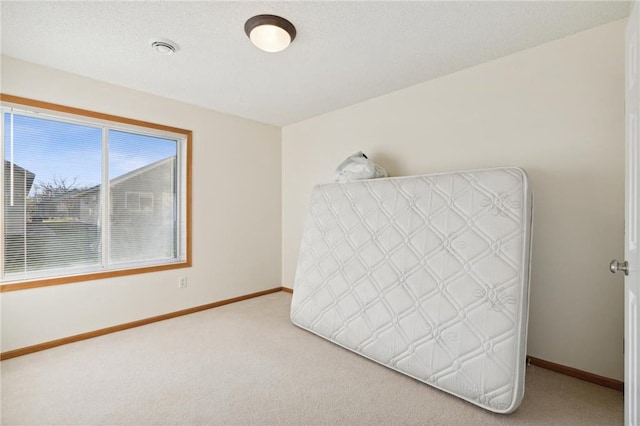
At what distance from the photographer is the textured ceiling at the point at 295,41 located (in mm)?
1818

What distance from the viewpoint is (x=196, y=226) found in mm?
3473

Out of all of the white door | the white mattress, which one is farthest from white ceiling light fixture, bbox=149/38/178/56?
the white door

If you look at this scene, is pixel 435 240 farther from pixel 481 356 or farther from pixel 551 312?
pixel 551 312

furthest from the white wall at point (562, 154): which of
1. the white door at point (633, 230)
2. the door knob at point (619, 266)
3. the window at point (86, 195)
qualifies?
the window at point (86, 195)

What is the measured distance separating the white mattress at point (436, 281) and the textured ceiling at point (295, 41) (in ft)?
3.17

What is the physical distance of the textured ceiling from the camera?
5.97 feet

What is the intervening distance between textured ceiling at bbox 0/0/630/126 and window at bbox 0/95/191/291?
48 cm

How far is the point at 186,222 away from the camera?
3389 millimetres

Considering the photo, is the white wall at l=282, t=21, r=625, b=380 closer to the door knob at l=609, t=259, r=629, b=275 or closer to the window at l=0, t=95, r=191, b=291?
the door knob at l=609, t=259, r=629, b=275

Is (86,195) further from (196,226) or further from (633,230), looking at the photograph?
(633,230)

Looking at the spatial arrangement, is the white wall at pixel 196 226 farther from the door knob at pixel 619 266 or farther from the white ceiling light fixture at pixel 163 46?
the door knob at pixel 619 266

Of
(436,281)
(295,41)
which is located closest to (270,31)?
(295,41)

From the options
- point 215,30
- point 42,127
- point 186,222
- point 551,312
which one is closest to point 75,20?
point 215,30

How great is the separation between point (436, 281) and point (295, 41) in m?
1.96
